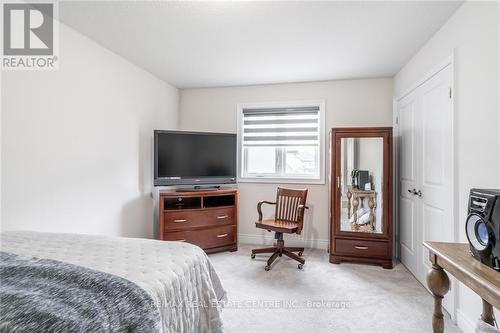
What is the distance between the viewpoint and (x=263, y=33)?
2.37 metres

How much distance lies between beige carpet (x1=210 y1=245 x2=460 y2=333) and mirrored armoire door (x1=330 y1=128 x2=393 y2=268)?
215mm

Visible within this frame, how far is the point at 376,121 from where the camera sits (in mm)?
3604

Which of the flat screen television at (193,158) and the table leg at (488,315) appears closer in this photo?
the table leg at (488,315)

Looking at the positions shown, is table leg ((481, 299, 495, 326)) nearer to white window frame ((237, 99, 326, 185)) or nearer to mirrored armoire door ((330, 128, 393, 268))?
mirrored armoire door ((330, 128, 393, 268))

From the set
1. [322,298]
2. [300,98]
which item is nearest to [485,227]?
[322,298]

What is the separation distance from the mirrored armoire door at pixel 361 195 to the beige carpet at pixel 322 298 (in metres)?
0.21

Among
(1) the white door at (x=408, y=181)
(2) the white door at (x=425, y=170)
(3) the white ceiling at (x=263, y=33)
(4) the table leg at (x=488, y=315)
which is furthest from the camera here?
(1) the white door at (x=408, y=181)

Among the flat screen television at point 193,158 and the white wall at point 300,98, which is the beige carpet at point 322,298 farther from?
the flat screen television at point 193,158

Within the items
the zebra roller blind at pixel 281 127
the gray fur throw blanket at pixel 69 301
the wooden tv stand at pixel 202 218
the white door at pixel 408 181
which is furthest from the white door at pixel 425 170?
the gray fur throw blanket at pixel 69 301

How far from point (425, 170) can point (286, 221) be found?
164 centimetres

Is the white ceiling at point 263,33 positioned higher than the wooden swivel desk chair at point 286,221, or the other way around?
the white ceiling at point 263,33

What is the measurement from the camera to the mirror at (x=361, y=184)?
312 centimetres

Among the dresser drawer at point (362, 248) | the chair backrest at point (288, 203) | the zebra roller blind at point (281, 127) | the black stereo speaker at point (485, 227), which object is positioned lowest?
the dresser drawer at point (362, 248)

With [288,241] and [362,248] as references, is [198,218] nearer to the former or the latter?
[288,241]
